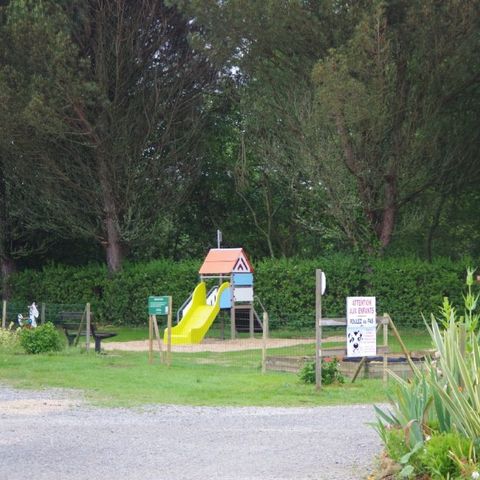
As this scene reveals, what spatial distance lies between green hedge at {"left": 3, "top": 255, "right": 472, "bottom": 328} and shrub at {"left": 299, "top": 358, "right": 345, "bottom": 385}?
14025mm

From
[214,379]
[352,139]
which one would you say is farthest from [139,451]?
[352,139]

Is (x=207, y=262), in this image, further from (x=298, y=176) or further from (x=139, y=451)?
(x=139, y=451)

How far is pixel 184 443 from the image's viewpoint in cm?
1024

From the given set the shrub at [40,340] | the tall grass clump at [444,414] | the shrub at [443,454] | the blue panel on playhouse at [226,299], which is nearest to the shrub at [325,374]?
the tall grass clump at [444,414]

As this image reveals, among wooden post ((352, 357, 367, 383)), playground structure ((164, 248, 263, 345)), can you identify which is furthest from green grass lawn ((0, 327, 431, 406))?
playground structure ((164, 248, 263, 345))

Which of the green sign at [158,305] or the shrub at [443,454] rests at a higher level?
the green sign at [158,305]

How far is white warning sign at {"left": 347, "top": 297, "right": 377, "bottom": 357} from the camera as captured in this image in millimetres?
16031

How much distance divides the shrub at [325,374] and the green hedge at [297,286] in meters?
14.0

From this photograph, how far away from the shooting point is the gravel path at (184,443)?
8.73m

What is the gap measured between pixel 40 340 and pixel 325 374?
8883 mm

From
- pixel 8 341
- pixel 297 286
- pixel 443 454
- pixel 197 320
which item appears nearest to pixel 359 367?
pixel 443 454

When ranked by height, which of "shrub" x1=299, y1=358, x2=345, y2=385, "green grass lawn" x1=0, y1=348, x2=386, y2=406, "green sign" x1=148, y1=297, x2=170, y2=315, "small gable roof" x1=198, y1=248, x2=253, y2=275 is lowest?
"green grass lawn" x1=0, y1=348, x2=386, y2=406

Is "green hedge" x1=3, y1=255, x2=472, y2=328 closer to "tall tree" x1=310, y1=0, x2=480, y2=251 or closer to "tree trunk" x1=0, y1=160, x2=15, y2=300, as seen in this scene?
"tall tree" x1=310, y1=0, x2=480, y2=251

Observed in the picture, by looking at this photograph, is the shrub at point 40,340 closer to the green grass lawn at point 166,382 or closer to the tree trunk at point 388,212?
the green grass lawn at point 166,382
